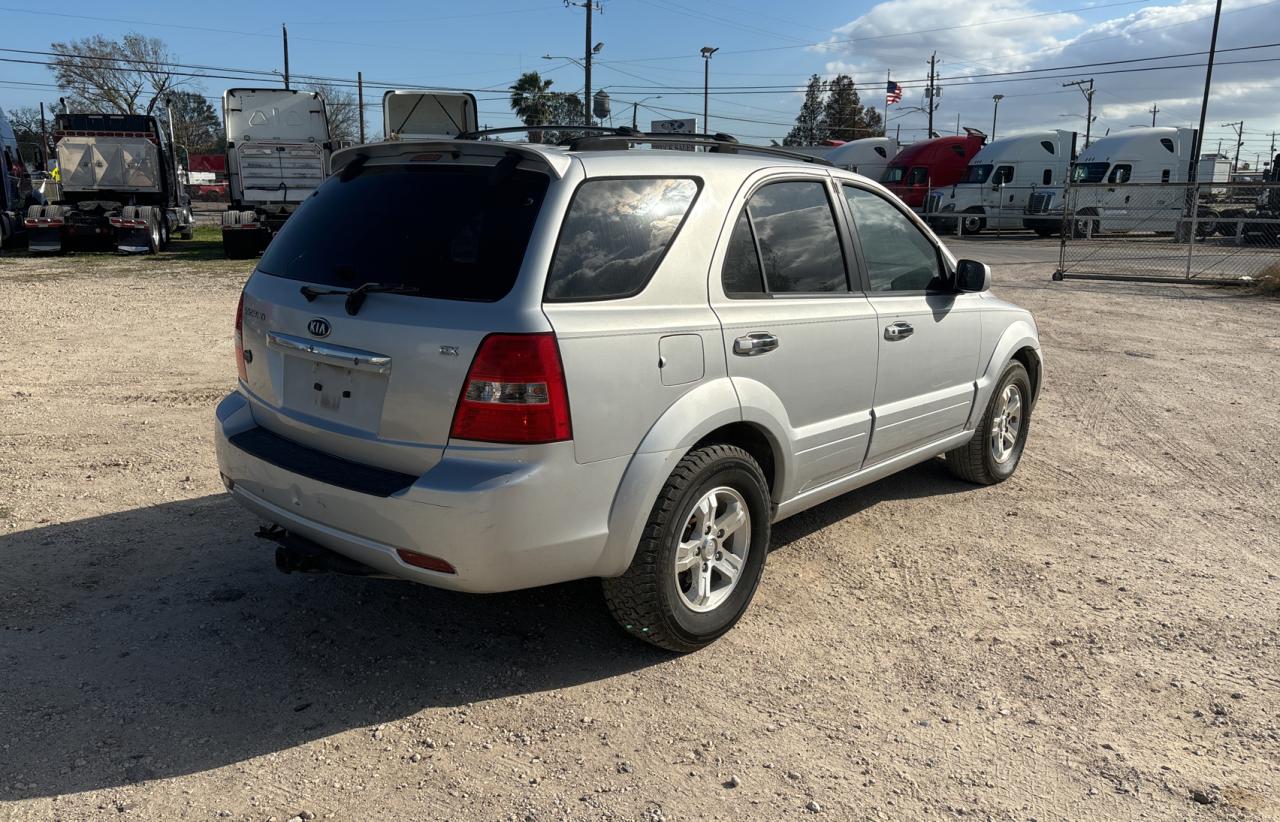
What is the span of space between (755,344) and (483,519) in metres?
1.32

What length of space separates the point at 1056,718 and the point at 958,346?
2.31m

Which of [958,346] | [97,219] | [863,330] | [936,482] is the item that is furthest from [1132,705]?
[97,219]

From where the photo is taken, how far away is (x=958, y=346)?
505 centimetres

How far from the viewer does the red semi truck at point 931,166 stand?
120 feet

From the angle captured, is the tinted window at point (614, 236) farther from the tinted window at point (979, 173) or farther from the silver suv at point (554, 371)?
the tinted window at point (979, 173)

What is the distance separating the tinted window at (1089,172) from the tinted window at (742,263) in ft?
111

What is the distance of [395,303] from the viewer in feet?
10.3

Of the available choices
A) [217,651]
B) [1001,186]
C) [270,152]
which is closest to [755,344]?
[217,651]

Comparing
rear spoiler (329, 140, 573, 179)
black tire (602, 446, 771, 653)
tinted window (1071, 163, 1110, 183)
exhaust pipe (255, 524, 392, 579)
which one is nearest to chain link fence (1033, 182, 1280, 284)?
tinted window (1071, 163, 1110, 183)

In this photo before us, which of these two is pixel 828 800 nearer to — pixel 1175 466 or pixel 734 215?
pixel 734 215

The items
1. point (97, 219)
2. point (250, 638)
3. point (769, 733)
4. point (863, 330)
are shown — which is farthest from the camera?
point (97, 219)

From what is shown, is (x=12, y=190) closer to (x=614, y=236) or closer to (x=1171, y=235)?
(x=614, y=236)

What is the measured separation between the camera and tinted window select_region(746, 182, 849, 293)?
12.8ft

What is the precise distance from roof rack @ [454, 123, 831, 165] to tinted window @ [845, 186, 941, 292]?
32 centimetres
